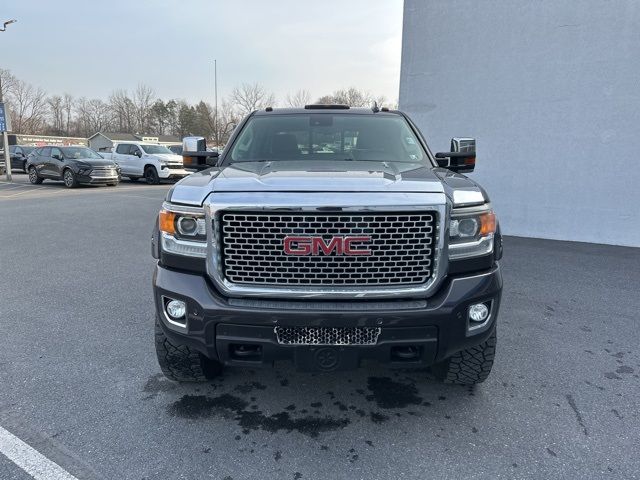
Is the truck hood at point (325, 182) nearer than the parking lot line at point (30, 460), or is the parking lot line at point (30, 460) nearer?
the parking lot line at point (30, 460)

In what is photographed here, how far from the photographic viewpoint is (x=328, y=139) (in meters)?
3.56

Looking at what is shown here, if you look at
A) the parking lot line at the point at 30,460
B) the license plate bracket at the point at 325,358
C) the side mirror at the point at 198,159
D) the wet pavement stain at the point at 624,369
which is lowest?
the parking lot line at the point at 30,460

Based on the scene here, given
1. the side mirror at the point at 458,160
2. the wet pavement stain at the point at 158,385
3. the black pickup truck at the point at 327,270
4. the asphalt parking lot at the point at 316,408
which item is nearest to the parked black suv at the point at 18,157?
the asphalt parking lot at the point at 316,408

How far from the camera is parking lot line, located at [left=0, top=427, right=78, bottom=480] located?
6.93 ft

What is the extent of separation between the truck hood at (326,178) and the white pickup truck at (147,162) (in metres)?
17.4

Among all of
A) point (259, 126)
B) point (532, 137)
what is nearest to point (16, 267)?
point (259, 126)

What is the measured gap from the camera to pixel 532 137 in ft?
26.7

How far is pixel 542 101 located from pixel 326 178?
7297mm

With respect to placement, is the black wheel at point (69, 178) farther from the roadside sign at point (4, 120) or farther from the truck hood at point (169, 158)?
the roadside sign at point (4, 120)

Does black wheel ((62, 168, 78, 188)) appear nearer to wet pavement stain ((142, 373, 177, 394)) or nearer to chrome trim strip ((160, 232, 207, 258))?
wet pavement stain ((142, 373, 177, 394))

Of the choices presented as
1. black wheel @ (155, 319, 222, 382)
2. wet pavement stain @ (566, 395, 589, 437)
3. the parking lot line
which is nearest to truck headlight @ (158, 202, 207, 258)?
black wheel @ (155, 319, 222, 382)

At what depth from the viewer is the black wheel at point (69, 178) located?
58.2 ft

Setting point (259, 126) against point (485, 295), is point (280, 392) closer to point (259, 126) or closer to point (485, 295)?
point (485, 295)

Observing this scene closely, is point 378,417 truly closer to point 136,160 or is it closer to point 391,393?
point 391,393
